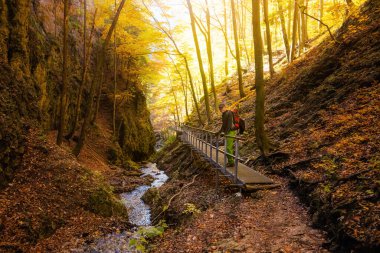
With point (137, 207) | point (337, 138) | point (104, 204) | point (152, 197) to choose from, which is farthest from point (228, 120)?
point (137, 207)

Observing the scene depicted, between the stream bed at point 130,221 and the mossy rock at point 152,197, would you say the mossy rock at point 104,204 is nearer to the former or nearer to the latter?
the stream bed at point 130,221

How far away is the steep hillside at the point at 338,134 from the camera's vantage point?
4410 mm

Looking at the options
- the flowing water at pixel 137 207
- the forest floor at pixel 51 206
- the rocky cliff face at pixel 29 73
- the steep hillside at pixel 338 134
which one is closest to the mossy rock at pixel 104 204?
the forest floor at pixel 51 206

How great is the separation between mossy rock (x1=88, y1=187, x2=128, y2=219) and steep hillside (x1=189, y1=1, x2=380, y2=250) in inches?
203

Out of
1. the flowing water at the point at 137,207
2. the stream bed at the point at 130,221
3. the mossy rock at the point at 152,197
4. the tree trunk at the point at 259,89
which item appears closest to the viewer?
the stream bed at the point at 130,221

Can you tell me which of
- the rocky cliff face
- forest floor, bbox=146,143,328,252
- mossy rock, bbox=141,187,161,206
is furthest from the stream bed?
the rocky cliff face

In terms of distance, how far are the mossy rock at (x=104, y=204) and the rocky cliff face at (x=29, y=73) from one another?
2.41 m

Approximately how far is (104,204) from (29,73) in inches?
273

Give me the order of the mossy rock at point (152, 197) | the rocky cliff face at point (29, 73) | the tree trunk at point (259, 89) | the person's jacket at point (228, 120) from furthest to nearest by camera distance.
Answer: the mossy rock at point (152, 197) → the tree trunk at point (259, 89) → the person's jacket at point (228, 120) → the rocky cliff face at point (29, 73)

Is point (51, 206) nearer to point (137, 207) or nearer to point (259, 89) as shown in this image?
point (137, 207)

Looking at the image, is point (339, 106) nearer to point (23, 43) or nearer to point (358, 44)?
point (358, 44)

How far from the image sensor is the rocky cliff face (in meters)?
7.75

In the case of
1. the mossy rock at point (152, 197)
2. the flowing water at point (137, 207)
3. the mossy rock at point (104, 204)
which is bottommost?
the flowing water at point (137, 207)

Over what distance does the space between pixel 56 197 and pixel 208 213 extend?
429 centimetres
